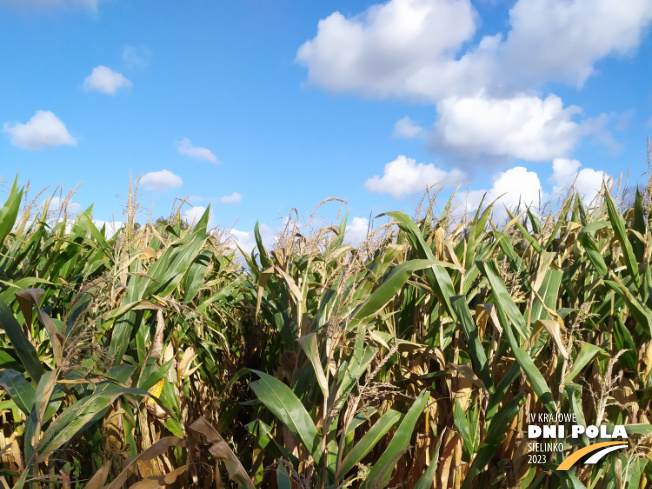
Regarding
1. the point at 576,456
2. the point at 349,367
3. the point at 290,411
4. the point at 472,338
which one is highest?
the point at 472,338

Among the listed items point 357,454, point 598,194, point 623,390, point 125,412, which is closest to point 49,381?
point 125,412

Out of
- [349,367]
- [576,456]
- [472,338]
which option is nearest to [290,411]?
[349,367]

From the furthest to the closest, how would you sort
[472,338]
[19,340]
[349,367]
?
1. [472,338]
2. [349,367]
3. [19,340]

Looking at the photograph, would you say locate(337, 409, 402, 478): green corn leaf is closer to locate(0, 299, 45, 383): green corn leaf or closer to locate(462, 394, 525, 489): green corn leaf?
locate(462, 394, 525, 489): green corn leaf

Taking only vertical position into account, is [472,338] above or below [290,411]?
above

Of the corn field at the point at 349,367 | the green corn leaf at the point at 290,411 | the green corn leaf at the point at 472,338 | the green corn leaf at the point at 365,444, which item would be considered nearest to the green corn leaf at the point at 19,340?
the corn field at the point at 349,367

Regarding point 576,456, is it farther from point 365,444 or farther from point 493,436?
point 365,444

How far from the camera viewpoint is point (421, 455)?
5.55ft

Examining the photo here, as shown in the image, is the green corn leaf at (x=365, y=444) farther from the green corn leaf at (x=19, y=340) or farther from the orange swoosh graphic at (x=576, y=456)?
the green corn leaf at (x=19, y=340)

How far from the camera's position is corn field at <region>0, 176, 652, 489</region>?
4.34 ft

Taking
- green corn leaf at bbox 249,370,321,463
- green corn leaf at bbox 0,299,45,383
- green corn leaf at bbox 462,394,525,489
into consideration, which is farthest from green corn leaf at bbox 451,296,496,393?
green corn leaf at bbox 0,299,45,383

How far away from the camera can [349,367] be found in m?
1.46

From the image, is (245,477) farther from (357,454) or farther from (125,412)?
(125,412)

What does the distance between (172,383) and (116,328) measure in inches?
12.7
